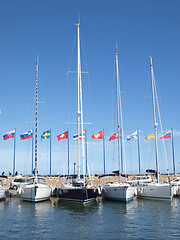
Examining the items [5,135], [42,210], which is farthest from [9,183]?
[42,210]

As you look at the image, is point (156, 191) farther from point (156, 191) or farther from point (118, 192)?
point (118, 192)

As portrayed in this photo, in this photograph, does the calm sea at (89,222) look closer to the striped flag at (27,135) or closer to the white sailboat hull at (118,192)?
the white sailboat hull at (118,192)

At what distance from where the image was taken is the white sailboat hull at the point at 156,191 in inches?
1458

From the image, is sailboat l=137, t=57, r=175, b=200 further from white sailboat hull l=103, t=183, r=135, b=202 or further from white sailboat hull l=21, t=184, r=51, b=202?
white sailboat hull l=21, t=184, r=51, b=202

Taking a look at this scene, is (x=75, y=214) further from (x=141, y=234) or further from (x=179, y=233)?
(x=179, y=233)

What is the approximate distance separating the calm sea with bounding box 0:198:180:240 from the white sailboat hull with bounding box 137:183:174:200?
3.59 metres

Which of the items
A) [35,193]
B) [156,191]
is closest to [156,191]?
[156,191]

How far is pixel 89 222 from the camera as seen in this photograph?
23953 mm

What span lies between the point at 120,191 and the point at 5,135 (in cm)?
2784

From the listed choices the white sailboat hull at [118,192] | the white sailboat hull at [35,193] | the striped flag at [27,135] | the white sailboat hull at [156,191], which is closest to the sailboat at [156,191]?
the white sailboat hull at [156,191]

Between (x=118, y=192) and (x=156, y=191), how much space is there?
606 cm

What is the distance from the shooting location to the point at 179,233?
20219 mm

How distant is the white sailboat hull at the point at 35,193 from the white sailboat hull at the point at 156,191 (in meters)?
14.3

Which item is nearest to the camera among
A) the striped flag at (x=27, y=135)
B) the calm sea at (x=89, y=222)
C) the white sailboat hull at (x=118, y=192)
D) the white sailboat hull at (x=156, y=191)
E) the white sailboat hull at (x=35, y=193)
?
the calm sea at (x=89, y=222)
